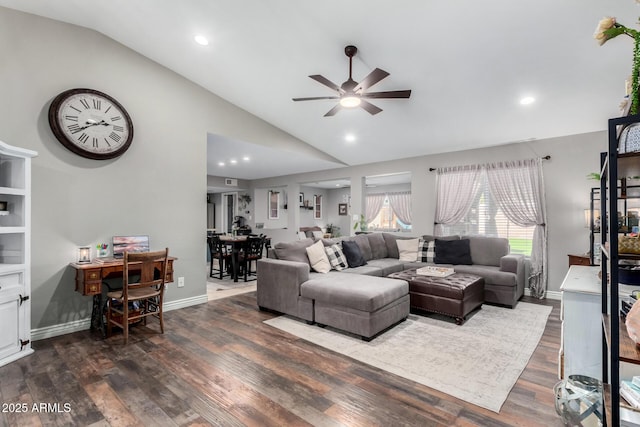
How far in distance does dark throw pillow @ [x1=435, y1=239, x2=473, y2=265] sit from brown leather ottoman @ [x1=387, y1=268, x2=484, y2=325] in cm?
85

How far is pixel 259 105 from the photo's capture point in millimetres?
4863

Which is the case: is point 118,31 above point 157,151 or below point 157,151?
above

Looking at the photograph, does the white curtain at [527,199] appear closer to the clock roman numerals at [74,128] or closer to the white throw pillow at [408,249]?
the white throw pillow at [408,249]

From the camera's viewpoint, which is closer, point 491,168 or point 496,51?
point 496,51

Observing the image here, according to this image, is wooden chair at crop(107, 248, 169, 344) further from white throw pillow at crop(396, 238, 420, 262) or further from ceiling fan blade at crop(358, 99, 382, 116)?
white throw pillow at crop(396, 238, 420, 262)

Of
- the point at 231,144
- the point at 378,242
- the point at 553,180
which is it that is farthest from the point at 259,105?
the point at 553,180

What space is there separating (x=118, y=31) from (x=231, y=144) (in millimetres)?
2135

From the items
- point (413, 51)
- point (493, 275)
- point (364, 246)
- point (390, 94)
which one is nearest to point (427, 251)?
point (364, 246)

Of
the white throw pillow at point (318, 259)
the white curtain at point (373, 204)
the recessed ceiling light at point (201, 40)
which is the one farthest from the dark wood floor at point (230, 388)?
the white curtain at point (373, 204)

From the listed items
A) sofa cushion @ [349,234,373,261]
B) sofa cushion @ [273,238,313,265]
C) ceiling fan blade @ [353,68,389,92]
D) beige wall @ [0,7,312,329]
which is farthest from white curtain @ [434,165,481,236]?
beige wall @ [0,7,312,329]

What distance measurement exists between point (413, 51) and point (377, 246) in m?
3.46

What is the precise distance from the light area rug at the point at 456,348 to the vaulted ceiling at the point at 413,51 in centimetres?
275

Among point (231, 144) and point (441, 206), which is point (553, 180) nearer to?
point (441, 206)

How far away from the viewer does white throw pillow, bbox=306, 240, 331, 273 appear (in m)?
4.32
